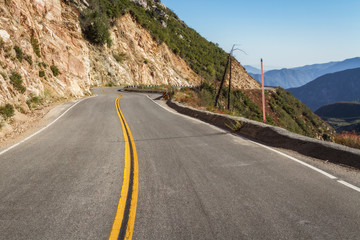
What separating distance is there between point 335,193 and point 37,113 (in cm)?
1647

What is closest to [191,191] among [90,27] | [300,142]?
[300,142]

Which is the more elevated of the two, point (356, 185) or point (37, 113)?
point (37, 113)

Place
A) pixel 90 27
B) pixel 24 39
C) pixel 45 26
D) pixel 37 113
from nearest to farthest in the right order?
pixel 37 113
pixel 24 39
pixel 45 26
pixel 90 27

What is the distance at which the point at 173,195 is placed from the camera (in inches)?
163

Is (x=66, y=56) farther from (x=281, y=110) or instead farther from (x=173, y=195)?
(x=281, y=110)

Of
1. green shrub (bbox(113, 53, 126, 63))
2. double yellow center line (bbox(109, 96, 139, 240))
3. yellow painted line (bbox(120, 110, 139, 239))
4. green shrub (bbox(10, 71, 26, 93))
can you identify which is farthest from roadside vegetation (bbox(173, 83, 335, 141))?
yellow painted line (bbox(120, 110, 139, 239))

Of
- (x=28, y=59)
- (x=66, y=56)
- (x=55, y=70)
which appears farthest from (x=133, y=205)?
(x=66, y=56)

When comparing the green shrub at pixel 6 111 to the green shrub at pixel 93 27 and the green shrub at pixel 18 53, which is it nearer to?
the green shrub at pixel 18 53

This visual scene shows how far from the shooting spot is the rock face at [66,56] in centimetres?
1745

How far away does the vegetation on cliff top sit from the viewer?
46094 mm

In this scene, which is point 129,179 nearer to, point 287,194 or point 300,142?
point 287,194

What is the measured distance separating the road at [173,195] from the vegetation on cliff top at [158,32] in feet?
146

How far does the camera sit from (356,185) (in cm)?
455

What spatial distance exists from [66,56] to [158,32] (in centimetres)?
4298
